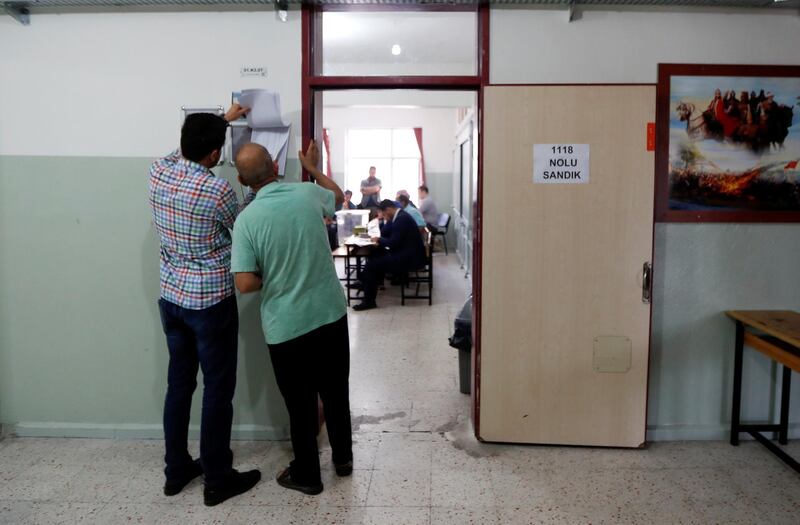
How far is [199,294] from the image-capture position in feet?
8.36

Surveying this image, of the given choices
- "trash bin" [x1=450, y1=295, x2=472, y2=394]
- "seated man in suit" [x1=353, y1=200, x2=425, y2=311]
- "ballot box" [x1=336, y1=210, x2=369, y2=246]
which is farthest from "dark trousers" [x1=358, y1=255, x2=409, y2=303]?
"trash bin" [x1=450, y1=295, x2=472, y2=394]

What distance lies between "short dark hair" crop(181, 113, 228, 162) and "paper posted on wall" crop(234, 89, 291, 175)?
19.5 inches

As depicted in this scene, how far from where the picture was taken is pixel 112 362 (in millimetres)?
3283

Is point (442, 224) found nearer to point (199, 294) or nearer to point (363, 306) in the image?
point (363, 306)

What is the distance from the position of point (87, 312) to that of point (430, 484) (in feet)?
6.59

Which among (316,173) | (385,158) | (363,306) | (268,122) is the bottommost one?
(363,306)

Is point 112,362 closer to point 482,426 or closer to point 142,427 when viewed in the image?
point 142,427

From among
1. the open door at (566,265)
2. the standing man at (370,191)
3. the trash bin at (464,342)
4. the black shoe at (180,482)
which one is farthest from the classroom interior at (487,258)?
the standing man at (370,191)

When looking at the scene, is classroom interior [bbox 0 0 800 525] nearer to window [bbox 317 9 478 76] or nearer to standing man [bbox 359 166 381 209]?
window [bbox 317 9 478 76]

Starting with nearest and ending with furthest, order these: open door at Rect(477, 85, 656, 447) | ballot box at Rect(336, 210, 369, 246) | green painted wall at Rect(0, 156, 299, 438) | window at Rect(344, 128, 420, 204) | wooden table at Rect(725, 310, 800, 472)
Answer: wooden table at Rect(725, 310, 800, 472) < open door at Rect(477, 85, 656, 447) < green painted wall at Rect(0, 156, 299, 438) < ballot box at Rect(336, 210, 369, 246) < window at Rect(344, 128, 420, 204)

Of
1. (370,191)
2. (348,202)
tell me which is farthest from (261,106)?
(370,191)

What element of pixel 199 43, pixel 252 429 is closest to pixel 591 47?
pixel 199 43

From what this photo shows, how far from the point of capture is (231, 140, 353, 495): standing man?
242 centimetres

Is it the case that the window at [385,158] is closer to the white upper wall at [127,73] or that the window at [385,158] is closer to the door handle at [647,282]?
the white upper wall at [127,73]
